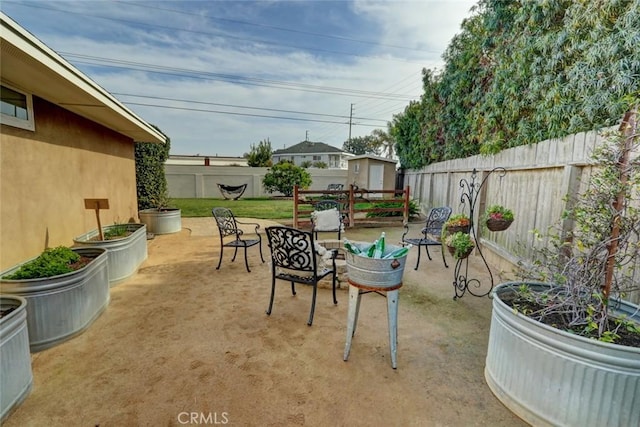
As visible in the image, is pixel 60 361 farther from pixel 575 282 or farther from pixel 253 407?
pixel 575 282

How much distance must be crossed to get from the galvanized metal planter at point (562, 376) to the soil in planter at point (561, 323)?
151 mm

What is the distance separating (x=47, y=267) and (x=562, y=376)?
11.6 ft

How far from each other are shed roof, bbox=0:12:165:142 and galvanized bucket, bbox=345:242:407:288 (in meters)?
2.46

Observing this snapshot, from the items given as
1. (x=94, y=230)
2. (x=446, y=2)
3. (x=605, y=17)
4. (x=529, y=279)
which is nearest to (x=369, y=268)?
(x=529, y=279)

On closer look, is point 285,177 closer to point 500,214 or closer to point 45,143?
point 45,143

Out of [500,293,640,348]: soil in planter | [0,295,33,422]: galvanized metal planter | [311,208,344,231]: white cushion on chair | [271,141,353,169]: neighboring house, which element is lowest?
[0,295,33,422]: galvanized metal planter

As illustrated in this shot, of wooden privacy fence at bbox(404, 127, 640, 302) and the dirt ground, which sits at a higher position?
wooden privacy fence at bbox(404, 127, 640, 302)

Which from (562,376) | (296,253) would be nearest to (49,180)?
(296,253)

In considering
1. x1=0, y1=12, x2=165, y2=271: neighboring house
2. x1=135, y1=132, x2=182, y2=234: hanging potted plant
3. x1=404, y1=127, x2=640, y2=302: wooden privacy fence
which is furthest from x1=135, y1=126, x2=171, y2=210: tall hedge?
x1=404, y1=127, x2=640, y2=302: wooden privacy fence

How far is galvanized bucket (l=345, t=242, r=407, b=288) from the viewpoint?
6.55ft

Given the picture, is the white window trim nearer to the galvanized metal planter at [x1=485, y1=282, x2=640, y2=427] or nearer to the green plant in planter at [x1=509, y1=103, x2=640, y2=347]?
the galvanized metal planter at [x1=485, y1=282, x2=640, y2=427]

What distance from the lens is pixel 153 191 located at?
7637mm

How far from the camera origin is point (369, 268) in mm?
2010

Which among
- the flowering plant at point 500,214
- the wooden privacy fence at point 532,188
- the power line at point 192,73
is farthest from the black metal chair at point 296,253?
the power line at point 192,73
